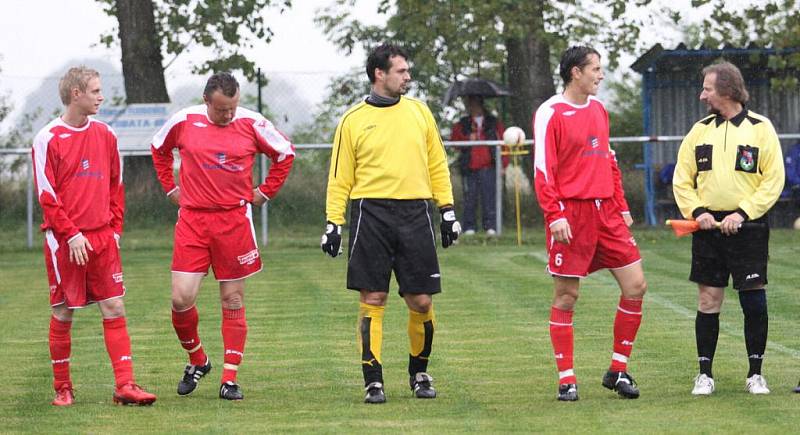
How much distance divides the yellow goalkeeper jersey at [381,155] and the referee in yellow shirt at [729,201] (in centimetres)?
142

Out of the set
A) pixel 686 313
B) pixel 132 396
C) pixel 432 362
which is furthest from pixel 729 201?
pixel 686 313

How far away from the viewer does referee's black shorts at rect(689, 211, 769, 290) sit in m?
7.82

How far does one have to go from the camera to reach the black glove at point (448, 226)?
7918 millimetres

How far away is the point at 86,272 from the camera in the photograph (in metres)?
7.86

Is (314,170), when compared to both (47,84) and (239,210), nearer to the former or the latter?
(47,84)

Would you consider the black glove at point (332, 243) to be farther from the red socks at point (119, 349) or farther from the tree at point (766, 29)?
the tree at point (766, 29)

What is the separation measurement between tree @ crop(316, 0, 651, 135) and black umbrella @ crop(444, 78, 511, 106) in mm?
1366

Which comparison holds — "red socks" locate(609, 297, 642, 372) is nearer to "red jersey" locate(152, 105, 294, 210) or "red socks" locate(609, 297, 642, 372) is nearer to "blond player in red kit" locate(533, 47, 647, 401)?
"blond player in red kit" locate(533, 47, 647, 401)

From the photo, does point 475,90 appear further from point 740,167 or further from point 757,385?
point 757,385

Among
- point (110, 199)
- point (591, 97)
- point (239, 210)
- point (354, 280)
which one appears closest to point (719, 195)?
point (591, 97)

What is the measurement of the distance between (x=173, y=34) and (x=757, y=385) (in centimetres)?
1766

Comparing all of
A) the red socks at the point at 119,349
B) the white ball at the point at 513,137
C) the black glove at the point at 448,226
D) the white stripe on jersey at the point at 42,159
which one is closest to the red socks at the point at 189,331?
the red socks at the point at 119,349

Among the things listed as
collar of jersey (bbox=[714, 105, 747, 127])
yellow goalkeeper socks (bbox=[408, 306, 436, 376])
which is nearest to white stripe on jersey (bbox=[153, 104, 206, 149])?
yellow goalkeeper socks (bbox=[408, 306, 436, 376])

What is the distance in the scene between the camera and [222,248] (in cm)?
810
